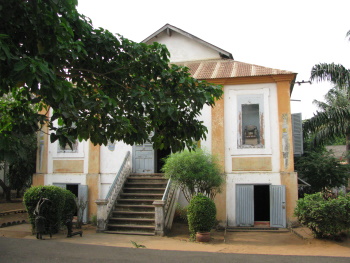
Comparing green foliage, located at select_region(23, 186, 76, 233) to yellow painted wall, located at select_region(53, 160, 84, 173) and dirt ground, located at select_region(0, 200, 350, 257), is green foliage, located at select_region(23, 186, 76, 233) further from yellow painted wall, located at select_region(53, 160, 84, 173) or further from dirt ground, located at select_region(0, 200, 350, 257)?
yellow painted wall, located at select_region(53, 160, 84, 173)

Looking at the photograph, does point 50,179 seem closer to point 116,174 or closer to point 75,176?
point 75,176

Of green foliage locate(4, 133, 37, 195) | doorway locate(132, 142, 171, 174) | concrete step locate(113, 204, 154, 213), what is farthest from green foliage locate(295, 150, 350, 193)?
green foliage locate(4, 133, 37, 195)

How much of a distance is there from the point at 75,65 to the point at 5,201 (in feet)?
58.4

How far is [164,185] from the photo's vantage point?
1382 centimetres

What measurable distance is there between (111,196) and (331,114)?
1136 centimetres

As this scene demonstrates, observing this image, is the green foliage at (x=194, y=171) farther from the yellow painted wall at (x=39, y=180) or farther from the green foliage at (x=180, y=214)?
the yellow painted wall at (x=39, y=180)

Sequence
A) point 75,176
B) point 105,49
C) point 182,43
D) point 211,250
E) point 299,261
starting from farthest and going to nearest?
1. point 182,43
2. point 75,176
3. point 211,250
4. point 299,261
5. point 105,49

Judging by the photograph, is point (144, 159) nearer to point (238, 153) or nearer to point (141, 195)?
point (141, 195)

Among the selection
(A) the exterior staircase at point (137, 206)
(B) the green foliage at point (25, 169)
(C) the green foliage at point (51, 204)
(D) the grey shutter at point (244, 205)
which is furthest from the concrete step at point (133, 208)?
(B) the green foliage at point (25, 169)

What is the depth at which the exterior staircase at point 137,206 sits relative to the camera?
470 inches

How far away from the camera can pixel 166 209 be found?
12.2 meters

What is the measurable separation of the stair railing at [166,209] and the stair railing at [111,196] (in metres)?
1.85

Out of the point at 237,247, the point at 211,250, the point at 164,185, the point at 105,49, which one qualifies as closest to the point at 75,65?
the point at 105,49

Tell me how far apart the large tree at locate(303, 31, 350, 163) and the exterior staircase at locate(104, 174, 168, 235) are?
27.5ft
